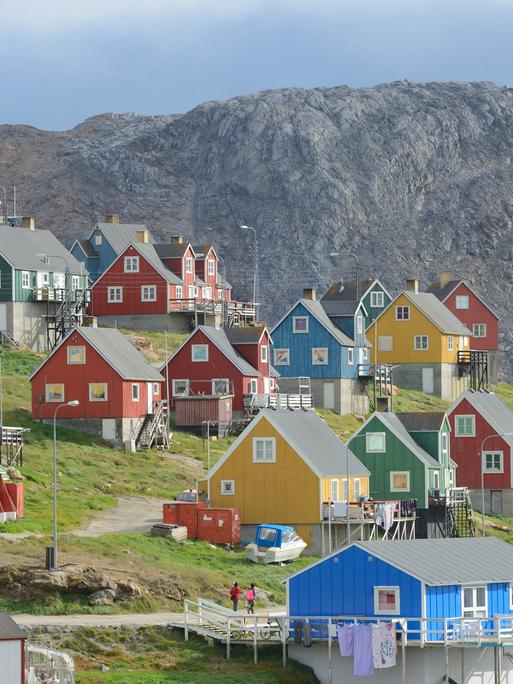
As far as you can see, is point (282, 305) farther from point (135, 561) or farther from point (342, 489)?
point (135, 561)

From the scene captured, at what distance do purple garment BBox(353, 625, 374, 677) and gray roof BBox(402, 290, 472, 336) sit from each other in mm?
71836

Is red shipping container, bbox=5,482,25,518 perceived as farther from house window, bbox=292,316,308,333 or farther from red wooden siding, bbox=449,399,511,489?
house window, bbox=292,316,308,333

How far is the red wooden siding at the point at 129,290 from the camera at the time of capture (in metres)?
133

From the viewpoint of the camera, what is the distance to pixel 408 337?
451 feet

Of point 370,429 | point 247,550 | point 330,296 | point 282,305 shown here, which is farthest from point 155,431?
point 282,305

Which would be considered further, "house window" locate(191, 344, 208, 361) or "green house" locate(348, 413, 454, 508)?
"house window" locate(191, 344, 208, 361)

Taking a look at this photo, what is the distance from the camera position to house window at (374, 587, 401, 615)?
66.2 meters

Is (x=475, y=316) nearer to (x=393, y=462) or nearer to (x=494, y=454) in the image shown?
(x=494, y=454)

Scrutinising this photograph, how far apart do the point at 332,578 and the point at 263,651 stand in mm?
3364

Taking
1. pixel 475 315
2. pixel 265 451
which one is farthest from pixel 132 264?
pixel 265 451

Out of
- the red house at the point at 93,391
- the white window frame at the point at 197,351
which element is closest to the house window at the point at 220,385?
the white window frame at the point at 197,351

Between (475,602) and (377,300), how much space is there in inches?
3015

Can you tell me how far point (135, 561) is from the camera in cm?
7681

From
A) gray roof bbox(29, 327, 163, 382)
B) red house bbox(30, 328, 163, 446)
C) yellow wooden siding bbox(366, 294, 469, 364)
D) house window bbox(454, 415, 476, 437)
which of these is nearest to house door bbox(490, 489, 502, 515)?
house window bbox(454, 415, 476, 437)
